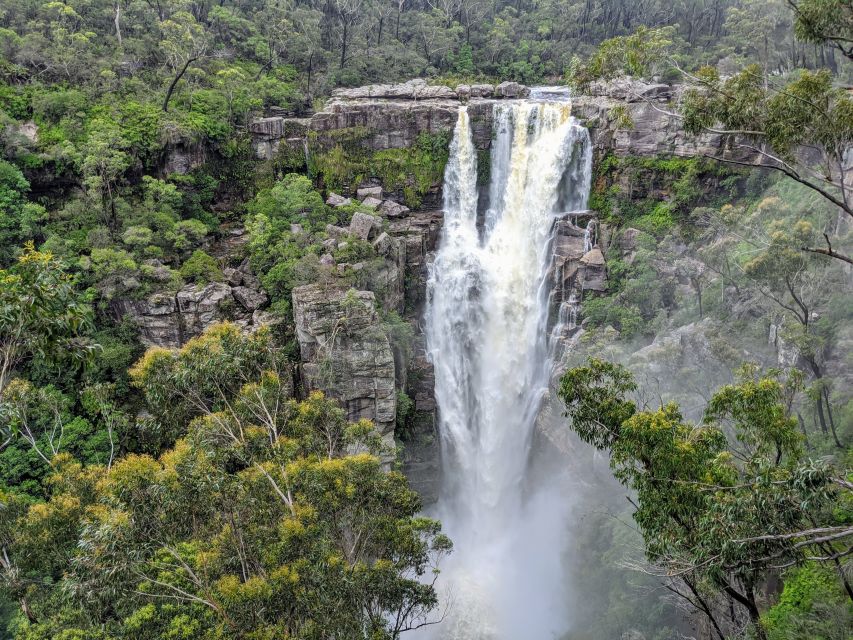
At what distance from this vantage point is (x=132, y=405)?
24.5 metres

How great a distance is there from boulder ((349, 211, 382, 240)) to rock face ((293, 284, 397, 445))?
491cm

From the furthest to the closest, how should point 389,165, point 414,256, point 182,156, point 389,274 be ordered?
point 389,165
point 182,156
point 414,256
point 389,274

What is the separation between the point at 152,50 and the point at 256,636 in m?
39.2

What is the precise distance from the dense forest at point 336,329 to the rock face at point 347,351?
2.19 feet

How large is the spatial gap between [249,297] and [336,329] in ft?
17.7

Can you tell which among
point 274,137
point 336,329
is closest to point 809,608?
point 336,329

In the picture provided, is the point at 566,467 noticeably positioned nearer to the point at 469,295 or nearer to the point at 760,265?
the point at 469,295

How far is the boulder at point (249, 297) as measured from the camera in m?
26.1

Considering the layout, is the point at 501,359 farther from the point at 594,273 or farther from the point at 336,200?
the point at 336,200

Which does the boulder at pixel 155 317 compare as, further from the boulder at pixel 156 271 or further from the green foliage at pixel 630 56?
the green foliage at pixel 630 56

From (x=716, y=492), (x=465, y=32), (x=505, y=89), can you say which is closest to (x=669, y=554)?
(x=716, y=492)

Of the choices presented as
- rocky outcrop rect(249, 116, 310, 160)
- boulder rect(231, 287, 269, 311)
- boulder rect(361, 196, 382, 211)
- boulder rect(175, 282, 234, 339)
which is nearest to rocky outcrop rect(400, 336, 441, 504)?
boulder rect(231, 287, 269, 311)

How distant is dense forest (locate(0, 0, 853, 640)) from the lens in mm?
10352

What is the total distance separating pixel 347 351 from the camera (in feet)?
78.6
